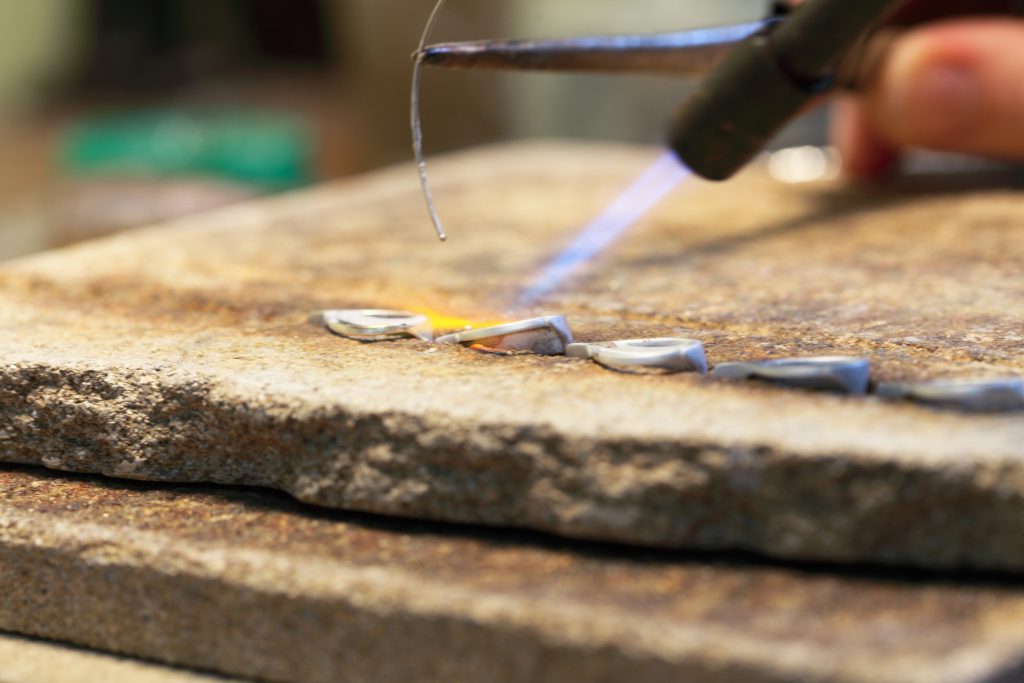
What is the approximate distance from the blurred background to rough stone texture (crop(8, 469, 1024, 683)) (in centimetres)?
46

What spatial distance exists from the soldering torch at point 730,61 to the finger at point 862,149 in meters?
0.49

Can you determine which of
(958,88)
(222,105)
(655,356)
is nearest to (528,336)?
(655,356)

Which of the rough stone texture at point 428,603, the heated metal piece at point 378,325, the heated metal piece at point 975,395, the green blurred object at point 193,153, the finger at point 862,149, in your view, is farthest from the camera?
the green blurred object at point 193,153

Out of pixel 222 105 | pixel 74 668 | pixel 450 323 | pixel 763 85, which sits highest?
pixel 763 85

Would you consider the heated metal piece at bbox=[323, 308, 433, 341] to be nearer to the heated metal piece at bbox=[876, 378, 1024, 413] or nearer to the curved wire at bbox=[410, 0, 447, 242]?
the curved wire at bbox=[410, 0, 447, 242]

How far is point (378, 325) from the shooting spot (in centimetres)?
96

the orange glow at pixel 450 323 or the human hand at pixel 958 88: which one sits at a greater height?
the human hand at pixel 958 88

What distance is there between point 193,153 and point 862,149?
1433mm

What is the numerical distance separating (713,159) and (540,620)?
66 centimetres

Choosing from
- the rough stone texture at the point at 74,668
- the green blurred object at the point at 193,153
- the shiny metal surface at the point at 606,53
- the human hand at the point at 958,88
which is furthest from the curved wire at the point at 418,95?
the green blurred object at the point at 193,153

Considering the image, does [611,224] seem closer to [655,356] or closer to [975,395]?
[655,356]

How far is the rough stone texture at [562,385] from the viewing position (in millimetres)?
693

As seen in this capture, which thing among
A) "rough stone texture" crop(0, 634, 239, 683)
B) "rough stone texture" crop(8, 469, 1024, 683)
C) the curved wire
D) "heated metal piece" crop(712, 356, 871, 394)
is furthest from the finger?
"rough stone texture" crop(0, 634, 239, 683)

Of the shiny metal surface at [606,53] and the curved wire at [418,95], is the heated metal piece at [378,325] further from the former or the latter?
the shiny metal surface at [606,53]
